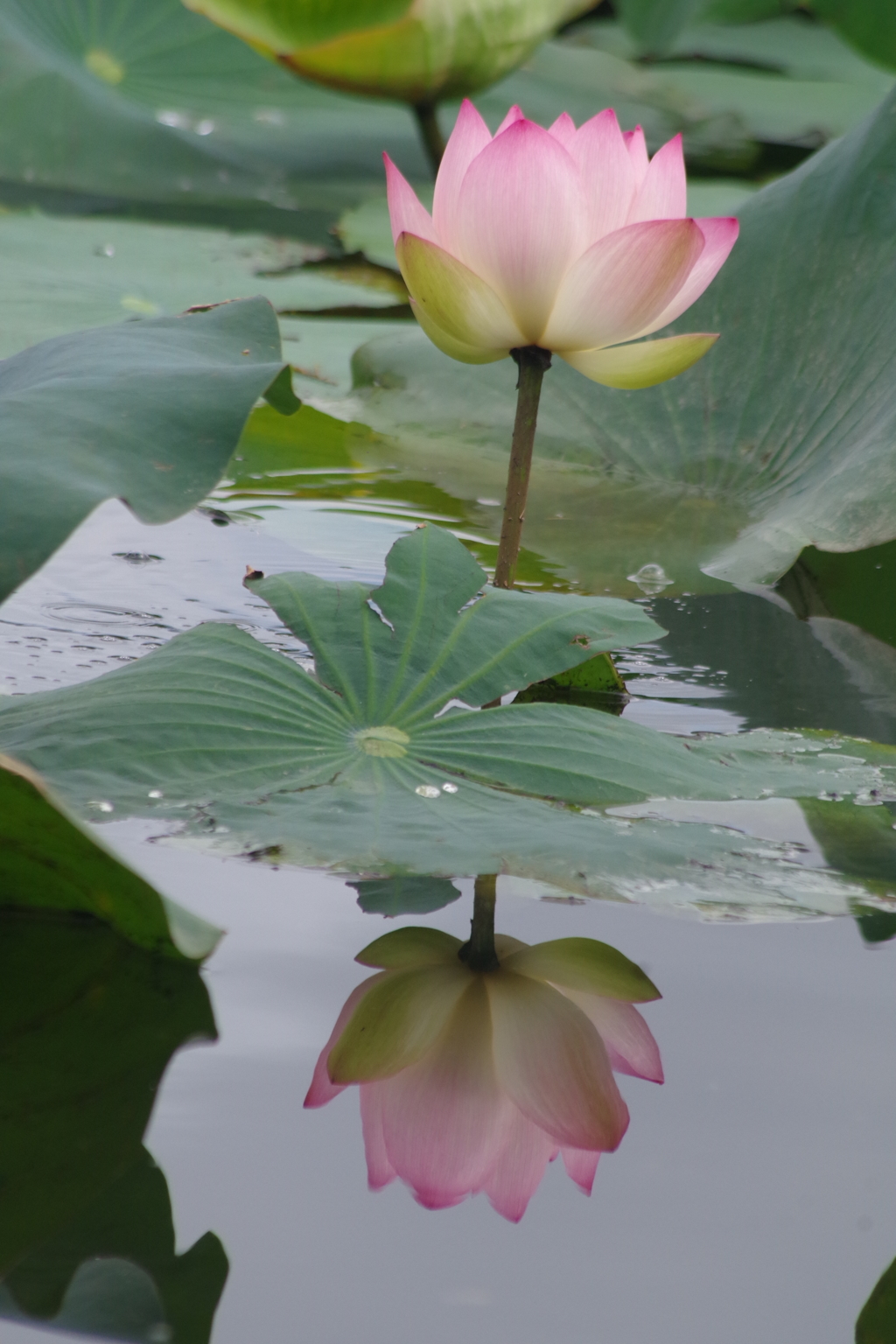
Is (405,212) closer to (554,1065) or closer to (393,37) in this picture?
(554,1065)

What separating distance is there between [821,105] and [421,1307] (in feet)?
9.57

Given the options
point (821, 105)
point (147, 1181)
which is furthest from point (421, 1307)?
point (821, 105)

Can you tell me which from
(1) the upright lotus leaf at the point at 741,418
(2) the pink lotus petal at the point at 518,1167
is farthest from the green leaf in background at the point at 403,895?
(1) the upright lotus leaf at the point at 741,418

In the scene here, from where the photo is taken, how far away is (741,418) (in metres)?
1.12

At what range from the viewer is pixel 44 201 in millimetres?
2012

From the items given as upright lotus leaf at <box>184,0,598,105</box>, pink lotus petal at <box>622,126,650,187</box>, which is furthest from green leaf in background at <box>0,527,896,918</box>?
upright lotus leaf at <box>184,0,598,105</box>

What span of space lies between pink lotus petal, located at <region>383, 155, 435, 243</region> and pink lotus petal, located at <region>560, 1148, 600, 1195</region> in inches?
18.1

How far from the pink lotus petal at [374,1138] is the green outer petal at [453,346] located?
409 millimetres

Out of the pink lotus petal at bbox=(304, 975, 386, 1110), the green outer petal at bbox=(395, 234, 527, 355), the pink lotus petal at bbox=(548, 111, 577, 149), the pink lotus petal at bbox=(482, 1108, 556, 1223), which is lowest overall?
the pink lotus petal at bbox=(482, 1108, 556, 1223)

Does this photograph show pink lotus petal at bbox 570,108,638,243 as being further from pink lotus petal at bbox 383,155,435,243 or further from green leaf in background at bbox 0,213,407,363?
green leaf in background at bbox 0,213,407,363

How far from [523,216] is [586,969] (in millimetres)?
362

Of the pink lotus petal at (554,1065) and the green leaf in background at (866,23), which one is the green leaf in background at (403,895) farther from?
the green leaf in background at (866,23)

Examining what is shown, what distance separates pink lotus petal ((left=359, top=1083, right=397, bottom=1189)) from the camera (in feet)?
1.30

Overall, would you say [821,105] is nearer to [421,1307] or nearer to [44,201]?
[44,201]
